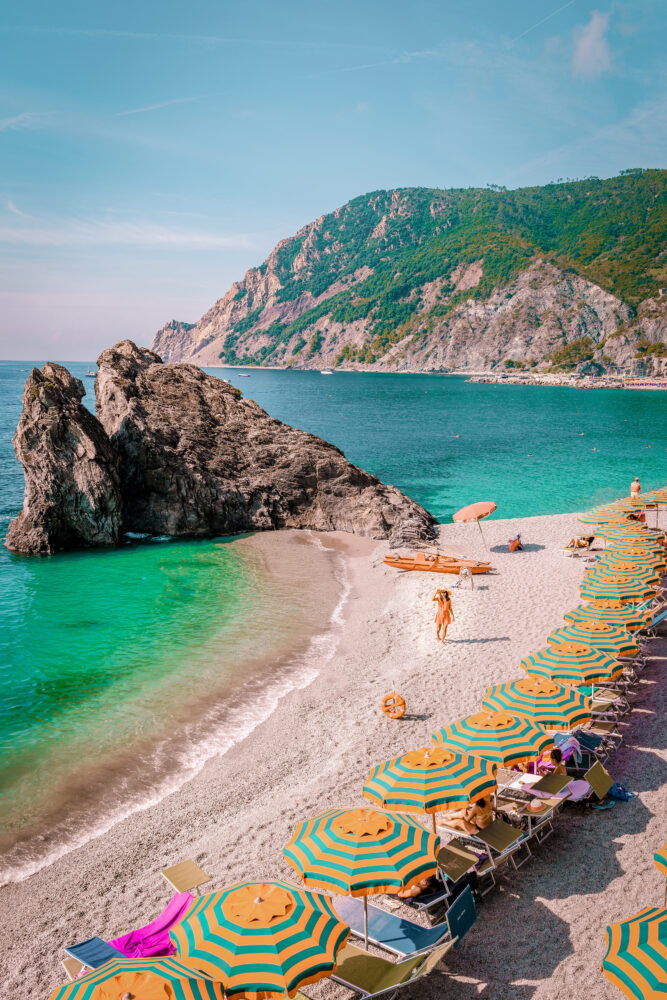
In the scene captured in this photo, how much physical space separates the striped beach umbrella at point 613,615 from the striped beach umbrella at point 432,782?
7687 millimetres

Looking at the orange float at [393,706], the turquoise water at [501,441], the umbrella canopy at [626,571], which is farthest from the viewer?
the turquoise water at [501,441]

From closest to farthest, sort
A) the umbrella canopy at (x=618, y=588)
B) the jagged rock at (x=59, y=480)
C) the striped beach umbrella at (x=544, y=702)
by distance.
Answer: the striped beach umbrella at (x=544, y=702) < the umbrella canopy at (x=618, y=588) < the jagged rock at (x=59, y=480)

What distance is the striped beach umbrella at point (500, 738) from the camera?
10.4 metres

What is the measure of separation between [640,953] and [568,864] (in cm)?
424

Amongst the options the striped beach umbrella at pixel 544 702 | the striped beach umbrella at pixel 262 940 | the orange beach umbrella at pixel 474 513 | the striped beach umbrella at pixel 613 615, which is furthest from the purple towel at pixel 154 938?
the orange beach umbrella at pixel 474 513

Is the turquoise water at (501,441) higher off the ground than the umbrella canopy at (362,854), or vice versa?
the turquoise water at (501,441)

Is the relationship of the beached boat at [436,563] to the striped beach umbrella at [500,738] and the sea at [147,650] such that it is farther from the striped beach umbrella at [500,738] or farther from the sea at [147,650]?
the striped beach umbrella at [500,738]

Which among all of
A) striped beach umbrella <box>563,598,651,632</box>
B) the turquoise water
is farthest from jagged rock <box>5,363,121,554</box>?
striped beach umbrella <box>563,598,651,632</box>

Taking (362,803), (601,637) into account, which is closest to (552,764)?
(601,637)

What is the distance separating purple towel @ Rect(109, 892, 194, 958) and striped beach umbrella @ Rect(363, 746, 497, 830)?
3.44m

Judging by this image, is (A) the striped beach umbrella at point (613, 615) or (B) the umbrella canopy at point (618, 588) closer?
(A) the striped beach umbrella at point (613, 615)

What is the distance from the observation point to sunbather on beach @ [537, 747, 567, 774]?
12.2 m

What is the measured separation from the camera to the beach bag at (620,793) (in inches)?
455

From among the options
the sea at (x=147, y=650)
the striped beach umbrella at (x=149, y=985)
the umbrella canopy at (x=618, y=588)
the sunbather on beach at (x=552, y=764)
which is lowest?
the sea at (x=147, y=650)
